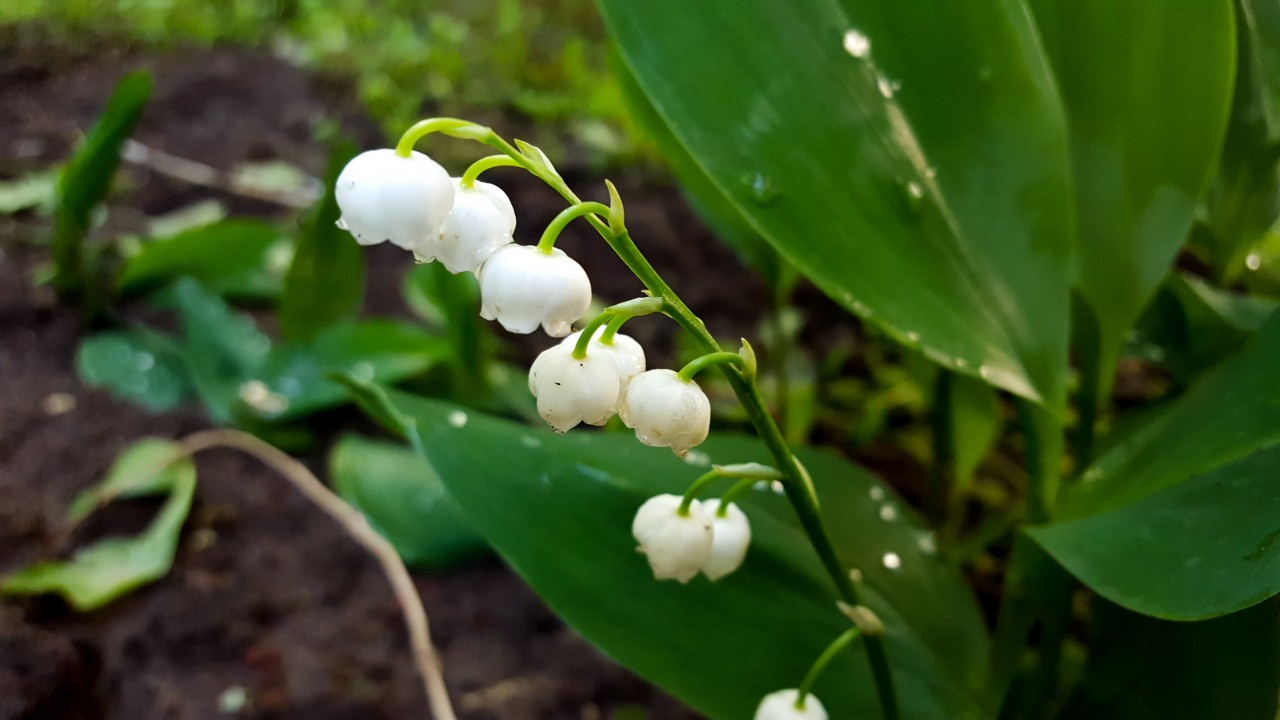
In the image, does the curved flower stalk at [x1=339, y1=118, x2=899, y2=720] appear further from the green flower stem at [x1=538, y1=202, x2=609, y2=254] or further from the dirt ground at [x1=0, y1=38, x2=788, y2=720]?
the dirt ground at [x1=0, y1=38, x2=788, y2=720]

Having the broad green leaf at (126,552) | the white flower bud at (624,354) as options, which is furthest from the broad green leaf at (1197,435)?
the broad green leaf at (126,552)

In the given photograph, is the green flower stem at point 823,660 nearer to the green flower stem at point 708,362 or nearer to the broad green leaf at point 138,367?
the green flower stem at point 708,362

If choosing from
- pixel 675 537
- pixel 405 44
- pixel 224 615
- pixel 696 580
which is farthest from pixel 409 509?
pixel 405 44

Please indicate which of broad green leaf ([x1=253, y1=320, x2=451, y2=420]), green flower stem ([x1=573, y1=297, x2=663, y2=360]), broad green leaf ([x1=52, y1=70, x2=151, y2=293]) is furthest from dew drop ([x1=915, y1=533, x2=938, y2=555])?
broad green leaf ([x1=52, y1=70, x2=151, y2=293])

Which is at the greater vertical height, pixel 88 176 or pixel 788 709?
pixel 788 709

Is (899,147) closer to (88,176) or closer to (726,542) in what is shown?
(726,542)

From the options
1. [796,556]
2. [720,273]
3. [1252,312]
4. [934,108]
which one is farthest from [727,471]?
[720,273]

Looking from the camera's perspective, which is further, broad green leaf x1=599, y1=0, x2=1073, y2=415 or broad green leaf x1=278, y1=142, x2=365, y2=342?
broad green leaf x1=278, y1=142, x2=365, y2=342
